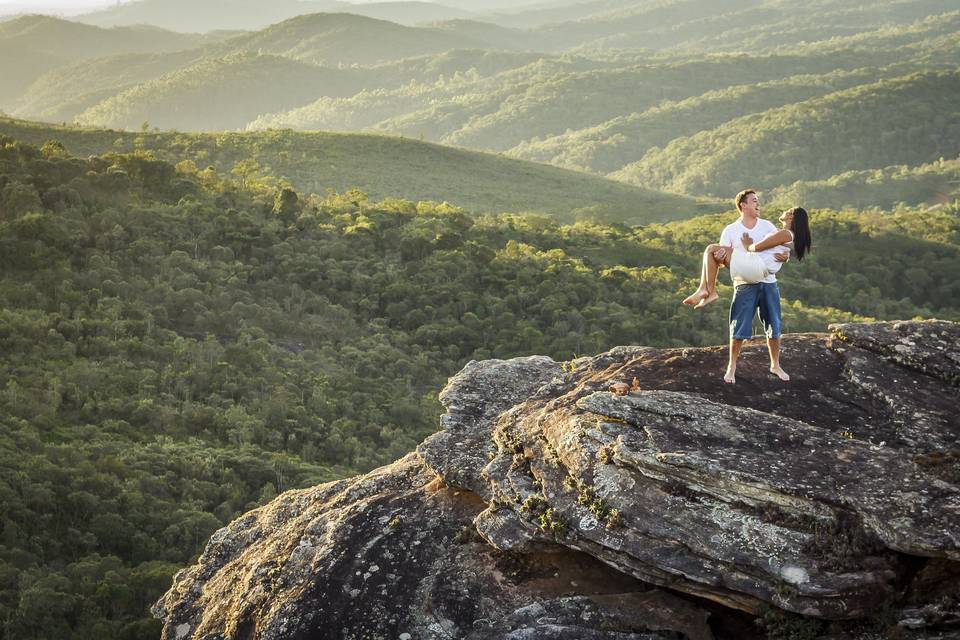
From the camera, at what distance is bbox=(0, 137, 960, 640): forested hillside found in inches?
945

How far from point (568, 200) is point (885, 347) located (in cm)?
9690

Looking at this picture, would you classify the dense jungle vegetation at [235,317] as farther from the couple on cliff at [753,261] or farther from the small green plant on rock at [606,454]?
the couple on cliff at [753,261]

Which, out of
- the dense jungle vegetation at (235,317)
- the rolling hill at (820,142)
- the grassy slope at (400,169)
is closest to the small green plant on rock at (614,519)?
the dense jungle vegetation at (235,317)

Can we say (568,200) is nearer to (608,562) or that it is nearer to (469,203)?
(469,203)

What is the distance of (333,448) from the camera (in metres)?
32.0

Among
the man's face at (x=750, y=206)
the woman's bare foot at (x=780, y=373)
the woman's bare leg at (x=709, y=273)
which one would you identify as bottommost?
the woman's bare foot at (x=780, y=373)

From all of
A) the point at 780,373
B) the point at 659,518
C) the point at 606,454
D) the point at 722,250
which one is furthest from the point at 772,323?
the point at 659,518

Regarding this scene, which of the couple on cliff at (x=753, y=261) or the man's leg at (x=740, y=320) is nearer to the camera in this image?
the couple on cliff at (x=753, y=261)

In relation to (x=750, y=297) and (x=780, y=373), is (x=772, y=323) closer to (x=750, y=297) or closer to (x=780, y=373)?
(x=750, y=297)

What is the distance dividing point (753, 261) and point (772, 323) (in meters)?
1.01

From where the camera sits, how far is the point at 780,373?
48.4ft

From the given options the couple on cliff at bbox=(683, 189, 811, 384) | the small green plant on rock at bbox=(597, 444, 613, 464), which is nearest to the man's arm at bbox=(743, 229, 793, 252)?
the couple on cliff at bbox=(683, 189, 811, 384)

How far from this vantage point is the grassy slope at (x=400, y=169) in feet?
264

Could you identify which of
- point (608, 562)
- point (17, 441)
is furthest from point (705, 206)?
point (608, 562)
